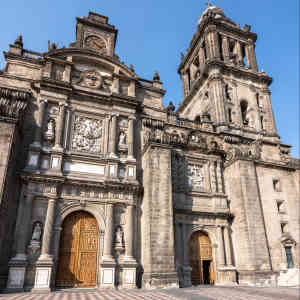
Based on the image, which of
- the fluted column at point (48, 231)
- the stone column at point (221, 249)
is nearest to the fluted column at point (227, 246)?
the stone column at point (221, 249)

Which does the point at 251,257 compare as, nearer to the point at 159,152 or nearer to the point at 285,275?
the point at 285,275

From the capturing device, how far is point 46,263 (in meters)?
13.3

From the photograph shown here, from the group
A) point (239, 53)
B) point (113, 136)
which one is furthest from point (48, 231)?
point (239, 53)

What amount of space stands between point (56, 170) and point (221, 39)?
22269mm

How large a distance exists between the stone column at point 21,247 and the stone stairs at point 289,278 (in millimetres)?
14518

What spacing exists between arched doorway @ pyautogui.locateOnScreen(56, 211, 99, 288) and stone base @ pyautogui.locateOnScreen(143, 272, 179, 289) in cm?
283

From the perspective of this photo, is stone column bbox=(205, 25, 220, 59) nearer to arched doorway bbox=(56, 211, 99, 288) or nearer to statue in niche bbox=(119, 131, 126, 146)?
statue in niche bbox=(119, 131, 126, 146)

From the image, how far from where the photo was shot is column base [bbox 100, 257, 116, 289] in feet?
46.2

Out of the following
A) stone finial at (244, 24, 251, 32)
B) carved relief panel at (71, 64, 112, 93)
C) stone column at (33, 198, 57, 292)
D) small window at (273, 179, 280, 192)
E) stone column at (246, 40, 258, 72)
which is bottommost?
stone column at (33, 198, 57, 292)

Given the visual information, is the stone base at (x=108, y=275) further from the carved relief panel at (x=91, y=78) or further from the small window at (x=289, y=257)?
the small window at (x=289, y=257)

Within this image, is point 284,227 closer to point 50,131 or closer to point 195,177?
point 195,177

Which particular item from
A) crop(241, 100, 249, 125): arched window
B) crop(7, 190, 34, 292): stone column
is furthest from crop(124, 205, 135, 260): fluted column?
crop(241, 100, 249, 125): arched window

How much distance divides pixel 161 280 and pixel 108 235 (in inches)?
143

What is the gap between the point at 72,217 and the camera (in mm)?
15203
